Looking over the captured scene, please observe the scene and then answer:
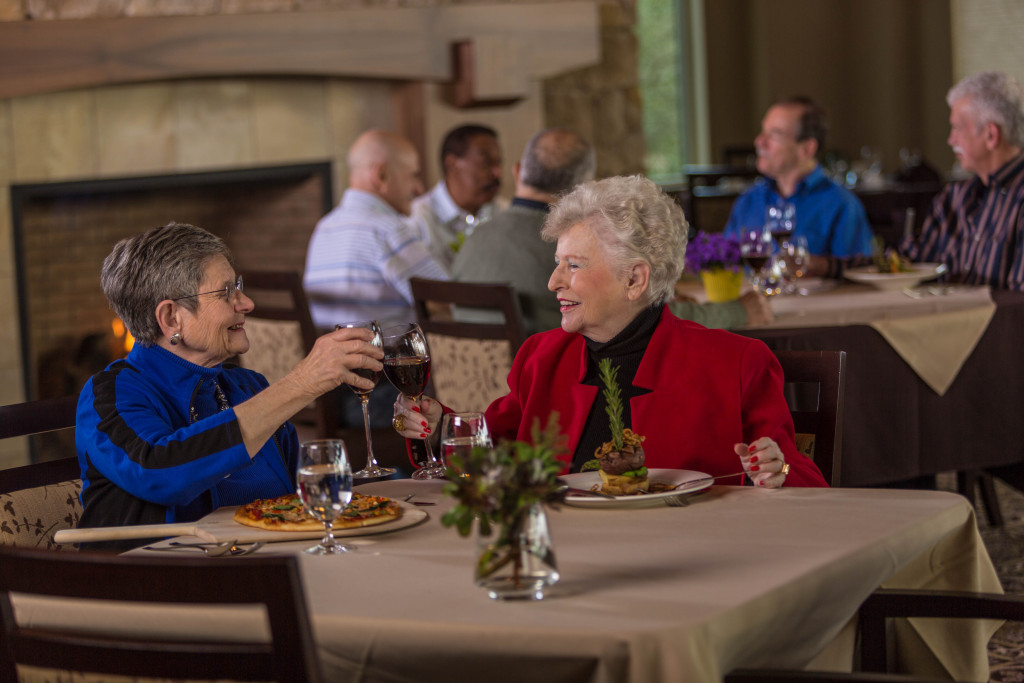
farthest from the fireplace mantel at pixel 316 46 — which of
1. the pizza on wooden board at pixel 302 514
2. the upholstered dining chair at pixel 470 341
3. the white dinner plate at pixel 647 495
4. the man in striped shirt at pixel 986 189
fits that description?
the white dinner plate at pixel 647 495

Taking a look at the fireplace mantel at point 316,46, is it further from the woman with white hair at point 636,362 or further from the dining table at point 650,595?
the dining table at point 650,595

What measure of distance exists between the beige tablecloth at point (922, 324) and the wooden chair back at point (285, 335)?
56.2 inches

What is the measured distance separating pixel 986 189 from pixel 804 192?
690 millimetres

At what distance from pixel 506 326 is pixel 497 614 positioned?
192 centimetres

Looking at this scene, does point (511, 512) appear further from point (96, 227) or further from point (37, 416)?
point (96, 227)

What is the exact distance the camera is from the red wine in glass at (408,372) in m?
2.00

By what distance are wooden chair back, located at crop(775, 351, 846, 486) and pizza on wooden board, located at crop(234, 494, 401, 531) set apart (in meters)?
0.85

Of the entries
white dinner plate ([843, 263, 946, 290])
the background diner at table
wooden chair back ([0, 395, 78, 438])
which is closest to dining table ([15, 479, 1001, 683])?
the background diner at table

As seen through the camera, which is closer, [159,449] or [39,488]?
[159,449]

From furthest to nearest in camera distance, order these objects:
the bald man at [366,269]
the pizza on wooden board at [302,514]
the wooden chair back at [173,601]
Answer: the bald man at [366,269] < the pizza on wooden board at [302,514] < the wooden chair back at [173,601]

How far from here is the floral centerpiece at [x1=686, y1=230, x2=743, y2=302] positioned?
135 inches

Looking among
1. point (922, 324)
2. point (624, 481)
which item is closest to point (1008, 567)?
point (922, 324)

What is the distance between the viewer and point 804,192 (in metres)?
4.46

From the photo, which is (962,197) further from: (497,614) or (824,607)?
(497,614)
